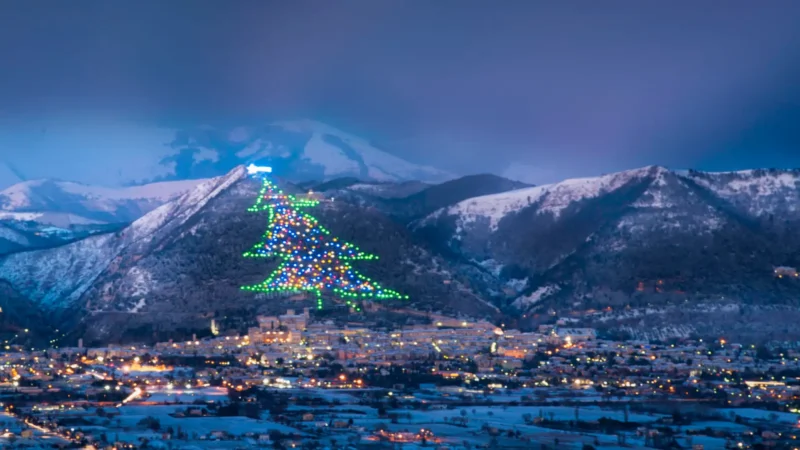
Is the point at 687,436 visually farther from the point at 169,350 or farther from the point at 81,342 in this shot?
the point at 81,342

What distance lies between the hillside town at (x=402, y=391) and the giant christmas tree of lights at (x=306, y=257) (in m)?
3.90

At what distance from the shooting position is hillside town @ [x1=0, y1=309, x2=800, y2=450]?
54.1m

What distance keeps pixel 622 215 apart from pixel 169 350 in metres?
28.0

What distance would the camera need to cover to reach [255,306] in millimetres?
83938

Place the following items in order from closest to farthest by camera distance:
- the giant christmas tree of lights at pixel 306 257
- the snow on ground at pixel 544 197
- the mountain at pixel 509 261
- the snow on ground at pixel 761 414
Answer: the snow on ground at pixel 761 414, the mountain at pixel 509 261, the giant christmas tree of lights at pixel 306 257, the snow on ground at pixel 544 197

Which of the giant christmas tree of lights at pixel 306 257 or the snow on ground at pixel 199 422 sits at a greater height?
the giant christmas tree of lights at pixel 306 257

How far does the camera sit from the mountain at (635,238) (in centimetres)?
8475

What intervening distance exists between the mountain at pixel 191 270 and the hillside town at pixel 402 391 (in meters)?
3.20

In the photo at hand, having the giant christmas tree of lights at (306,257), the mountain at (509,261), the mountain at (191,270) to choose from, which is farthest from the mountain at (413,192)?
the giant christmas tree of lights at (306,257)

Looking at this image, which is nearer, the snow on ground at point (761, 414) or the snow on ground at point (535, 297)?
the snow on ground at point (761, 414)

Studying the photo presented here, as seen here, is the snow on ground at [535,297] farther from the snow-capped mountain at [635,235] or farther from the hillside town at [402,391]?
the hillside town at [402,391]

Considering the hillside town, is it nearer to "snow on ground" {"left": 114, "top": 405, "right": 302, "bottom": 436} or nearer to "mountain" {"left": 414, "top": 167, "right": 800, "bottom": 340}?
"snow on ground" {"left": 114, "top": 405, "right": 302, "bottom": 436}

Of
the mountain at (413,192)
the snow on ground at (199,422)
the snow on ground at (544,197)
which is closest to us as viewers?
the snow on ground at (199,422)

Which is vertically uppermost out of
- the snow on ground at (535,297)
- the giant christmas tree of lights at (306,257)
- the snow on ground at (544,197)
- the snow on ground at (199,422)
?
the snow on ground at (544,197)
